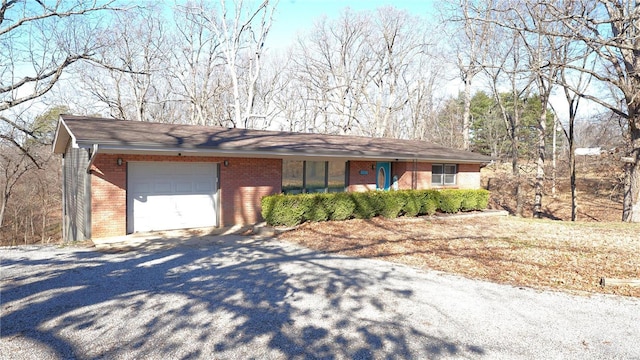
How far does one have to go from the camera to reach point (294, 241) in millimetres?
8875

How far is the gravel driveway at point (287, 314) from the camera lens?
3543 mm

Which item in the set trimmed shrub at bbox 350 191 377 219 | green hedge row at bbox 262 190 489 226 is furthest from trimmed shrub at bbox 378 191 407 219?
trimmed shrub at bbox 350 191 377 219

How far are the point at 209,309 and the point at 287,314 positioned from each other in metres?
0.98

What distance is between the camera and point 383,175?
14875 millimetres

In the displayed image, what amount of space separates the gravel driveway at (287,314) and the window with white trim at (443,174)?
1008 centimetres

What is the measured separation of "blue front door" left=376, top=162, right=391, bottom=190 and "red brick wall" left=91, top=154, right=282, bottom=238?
468 cm

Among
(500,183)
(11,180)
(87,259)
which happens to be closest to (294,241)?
(87,259)

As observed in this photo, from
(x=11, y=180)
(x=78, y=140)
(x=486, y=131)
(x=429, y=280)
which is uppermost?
(x=486, y=131)

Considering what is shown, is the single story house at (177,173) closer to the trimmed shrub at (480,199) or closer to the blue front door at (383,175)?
the blue front door at (383,175)

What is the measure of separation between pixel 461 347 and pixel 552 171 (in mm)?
27121

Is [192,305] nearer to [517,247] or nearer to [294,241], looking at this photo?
[294,241]

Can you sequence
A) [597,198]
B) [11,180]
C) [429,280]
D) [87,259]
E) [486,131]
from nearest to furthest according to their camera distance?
[429,280]
[87,259]
[11,180]
[597,198]
[486,131]

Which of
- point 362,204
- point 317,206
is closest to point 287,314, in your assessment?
point 317,206

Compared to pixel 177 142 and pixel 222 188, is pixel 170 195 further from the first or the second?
pixel 177 142
